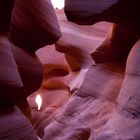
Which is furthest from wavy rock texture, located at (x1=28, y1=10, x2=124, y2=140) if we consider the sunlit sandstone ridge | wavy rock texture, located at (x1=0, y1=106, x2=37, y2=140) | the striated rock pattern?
wavy rock texture, located at (x1=0, y1=106, x2=37, y2=140)

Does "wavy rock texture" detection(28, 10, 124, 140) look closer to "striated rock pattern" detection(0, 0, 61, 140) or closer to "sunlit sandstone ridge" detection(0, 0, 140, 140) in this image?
"sunlit sandstone ridge" detection(0, 0, 140, 140)

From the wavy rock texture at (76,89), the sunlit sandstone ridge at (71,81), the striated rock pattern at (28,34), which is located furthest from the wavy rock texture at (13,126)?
the wavy rock texture at (76,89)

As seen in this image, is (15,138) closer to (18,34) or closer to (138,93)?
(138,93)

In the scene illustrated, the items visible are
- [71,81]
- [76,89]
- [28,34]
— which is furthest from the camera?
[71,81]

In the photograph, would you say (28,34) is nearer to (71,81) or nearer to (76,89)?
(76,89)

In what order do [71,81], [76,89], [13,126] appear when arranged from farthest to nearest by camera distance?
[71,81] → [76,89] → [13,126]

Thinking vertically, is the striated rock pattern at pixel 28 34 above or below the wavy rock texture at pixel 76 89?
above

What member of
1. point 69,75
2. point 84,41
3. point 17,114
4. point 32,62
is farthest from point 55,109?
point 17,114

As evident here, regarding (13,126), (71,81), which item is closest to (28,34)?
(13,126)

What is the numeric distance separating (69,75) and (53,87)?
0.18 m

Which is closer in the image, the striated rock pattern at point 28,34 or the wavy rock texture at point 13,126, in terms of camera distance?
the wavy rock texture at point 13,126

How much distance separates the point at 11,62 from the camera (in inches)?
61.7

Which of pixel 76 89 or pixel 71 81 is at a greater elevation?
pixel 76 89

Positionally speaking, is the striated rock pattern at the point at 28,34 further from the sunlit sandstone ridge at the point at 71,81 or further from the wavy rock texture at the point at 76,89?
the wavy rock texture at the point at 76,89
